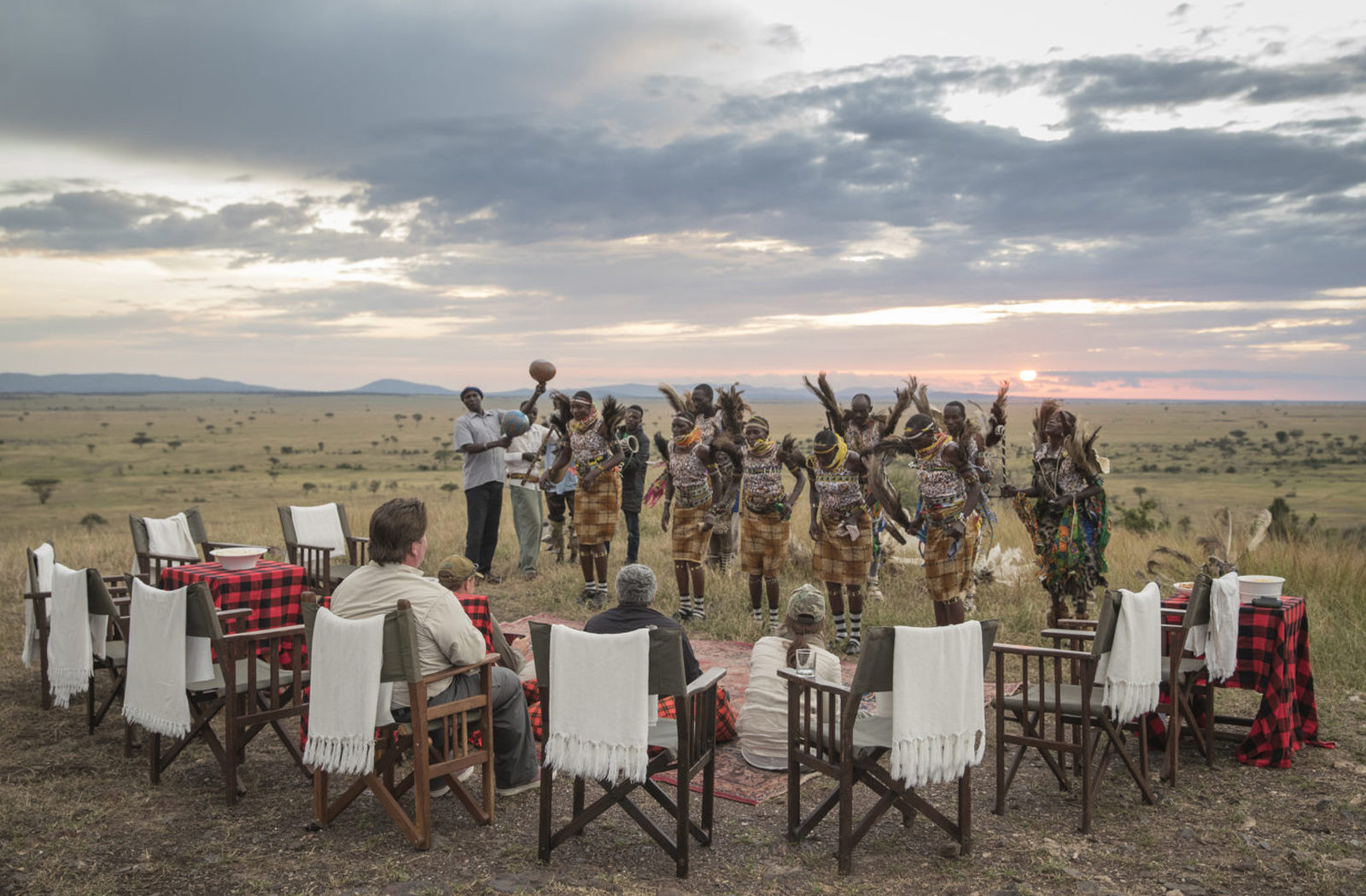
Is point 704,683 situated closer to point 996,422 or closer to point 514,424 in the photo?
point 996,422

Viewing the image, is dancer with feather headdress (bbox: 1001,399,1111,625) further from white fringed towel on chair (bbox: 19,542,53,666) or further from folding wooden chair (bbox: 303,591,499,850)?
white fringed towel on chair (bbox: 19,542,53,666)

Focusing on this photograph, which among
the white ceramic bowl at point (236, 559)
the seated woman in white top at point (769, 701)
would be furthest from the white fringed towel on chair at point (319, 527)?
the seated woman in white top at point (769, 701)

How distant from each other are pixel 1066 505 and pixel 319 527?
20.7 feet

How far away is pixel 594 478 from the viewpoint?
9688mm

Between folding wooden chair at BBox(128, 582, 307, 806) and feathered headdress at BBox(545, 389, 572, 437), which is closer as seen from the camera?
folding wooden chair at BBox(128, 582, 307, 806)

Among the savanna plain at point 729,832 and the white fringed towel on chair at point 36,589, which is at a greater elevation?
the white fringed towel on chair at point 36,589

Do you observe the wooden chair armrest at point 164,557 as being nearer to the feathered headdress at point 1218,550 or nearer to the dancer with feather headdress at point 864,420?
the dancer with feather headdress at point 864,420

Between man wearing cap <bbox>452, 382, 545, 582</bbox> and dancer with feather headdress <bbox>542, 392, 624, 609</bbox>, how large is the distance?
1.53m

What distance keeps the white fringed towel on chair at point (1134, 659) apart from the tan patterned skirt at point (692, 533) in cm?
438

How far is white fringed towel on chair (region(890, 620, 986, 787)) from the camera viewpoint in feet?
13.9

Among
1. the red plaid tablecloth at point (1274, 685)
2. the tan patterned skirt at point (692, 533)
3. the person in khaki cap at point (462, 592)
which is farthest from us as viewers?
the tan patterned skirt at point (692, 533)

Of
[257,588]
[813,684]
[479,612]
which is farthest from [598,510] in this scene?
[813,684]

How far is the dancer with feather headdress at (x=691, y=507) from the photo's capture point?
912 cm

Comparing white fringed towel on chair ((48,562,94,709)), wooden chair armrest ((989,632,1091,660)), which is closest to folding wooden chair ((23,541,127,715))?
white fringed towel on chair ((48,562,94,709))
